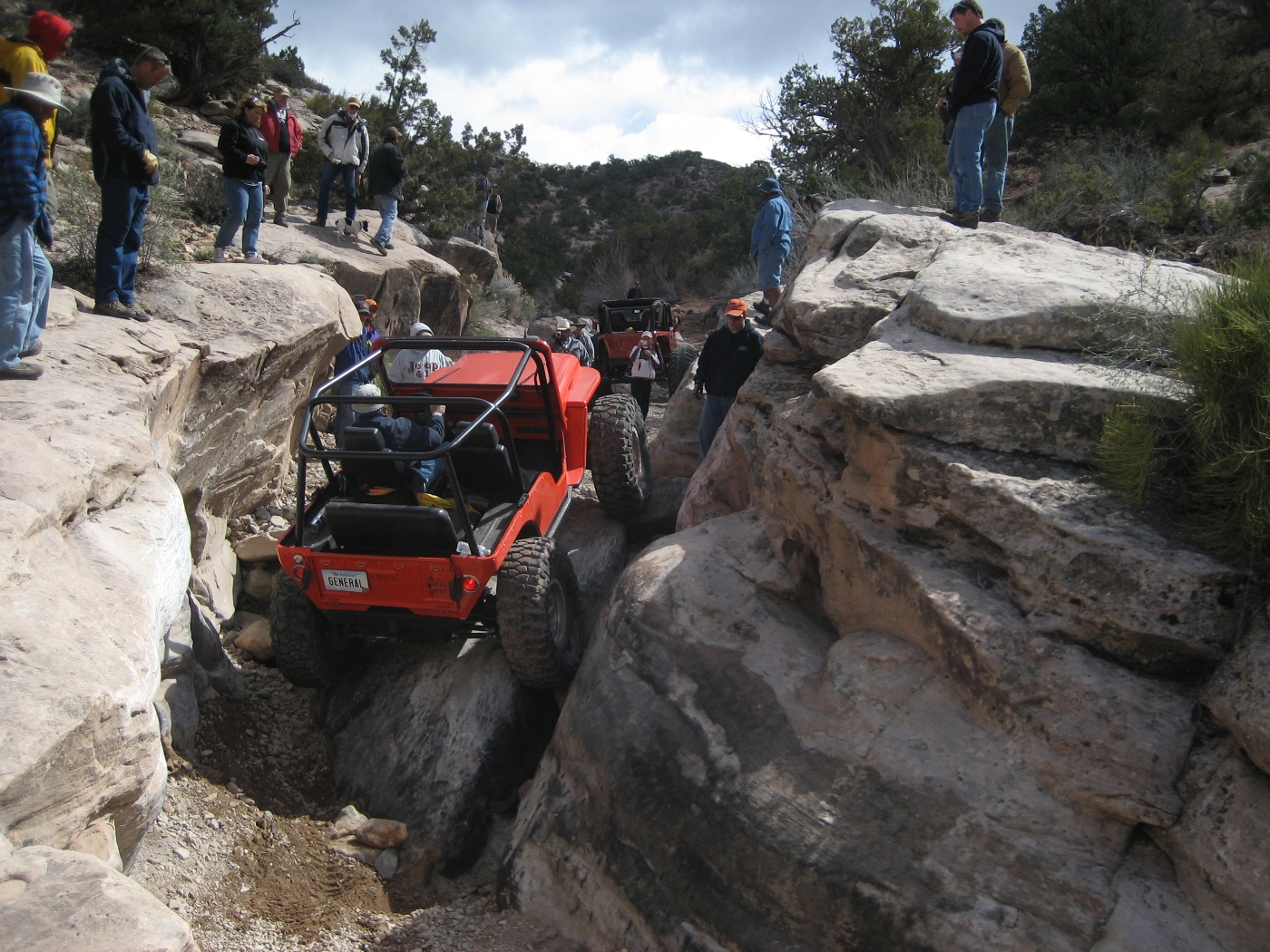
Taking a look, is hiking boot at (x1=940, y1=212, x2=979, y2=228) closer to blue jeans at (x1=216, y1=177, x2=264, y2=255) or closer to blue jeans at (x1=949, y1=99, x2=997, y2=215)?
blue jeans at (x1=949, y1=99, x2=997, y2=215)

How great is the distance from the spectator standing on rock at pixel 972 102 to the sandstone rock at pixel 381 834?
16.5 ft

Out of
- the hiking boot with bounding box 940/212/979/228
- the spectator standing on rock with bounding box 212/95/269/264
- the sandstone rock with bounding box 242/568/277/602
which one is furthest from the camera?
the spectator standing on rock with bounding box 212/95/269/264

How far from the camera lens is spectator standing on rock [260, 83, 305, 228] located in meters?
9.35

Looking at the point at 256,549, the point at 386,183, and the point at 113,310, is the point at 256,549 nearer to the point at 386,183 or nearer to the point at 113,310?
the point at 113,310

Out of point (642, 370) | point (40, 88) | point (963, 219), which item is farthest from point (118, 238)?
point (642, 370)

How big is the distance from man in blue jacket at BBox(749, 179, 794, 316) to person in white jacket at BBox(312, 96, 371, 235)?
496 centimetres

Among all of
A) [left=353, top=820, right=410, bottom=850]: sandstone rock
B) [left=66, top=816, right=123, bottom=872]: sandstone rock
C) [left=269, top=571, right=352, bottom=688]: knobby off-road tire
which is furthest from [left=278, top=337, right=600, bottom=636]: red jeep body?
[left=66, top=816, right=123, bottom=872]: sandstone rock

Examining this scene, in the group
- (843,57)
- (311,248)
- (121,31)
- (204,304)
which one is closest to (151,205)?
(204,304)

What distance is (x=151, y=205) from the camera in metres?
6.49

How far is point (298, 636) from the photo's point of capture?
174 inches

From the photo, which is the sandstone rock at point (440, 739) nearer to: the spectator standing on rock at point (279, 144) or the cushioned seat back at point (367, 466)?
the cushioned seat back at point (367, 466)

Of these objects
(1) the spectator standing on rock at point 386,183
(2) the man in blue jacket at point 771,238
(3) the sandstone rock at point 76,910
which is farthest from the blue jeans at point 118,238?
(1) the spectator standing on rock at point 386,183

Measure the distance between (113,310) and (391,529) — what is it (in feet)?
8.75

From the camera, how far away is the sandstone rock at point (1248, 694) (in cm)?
229
